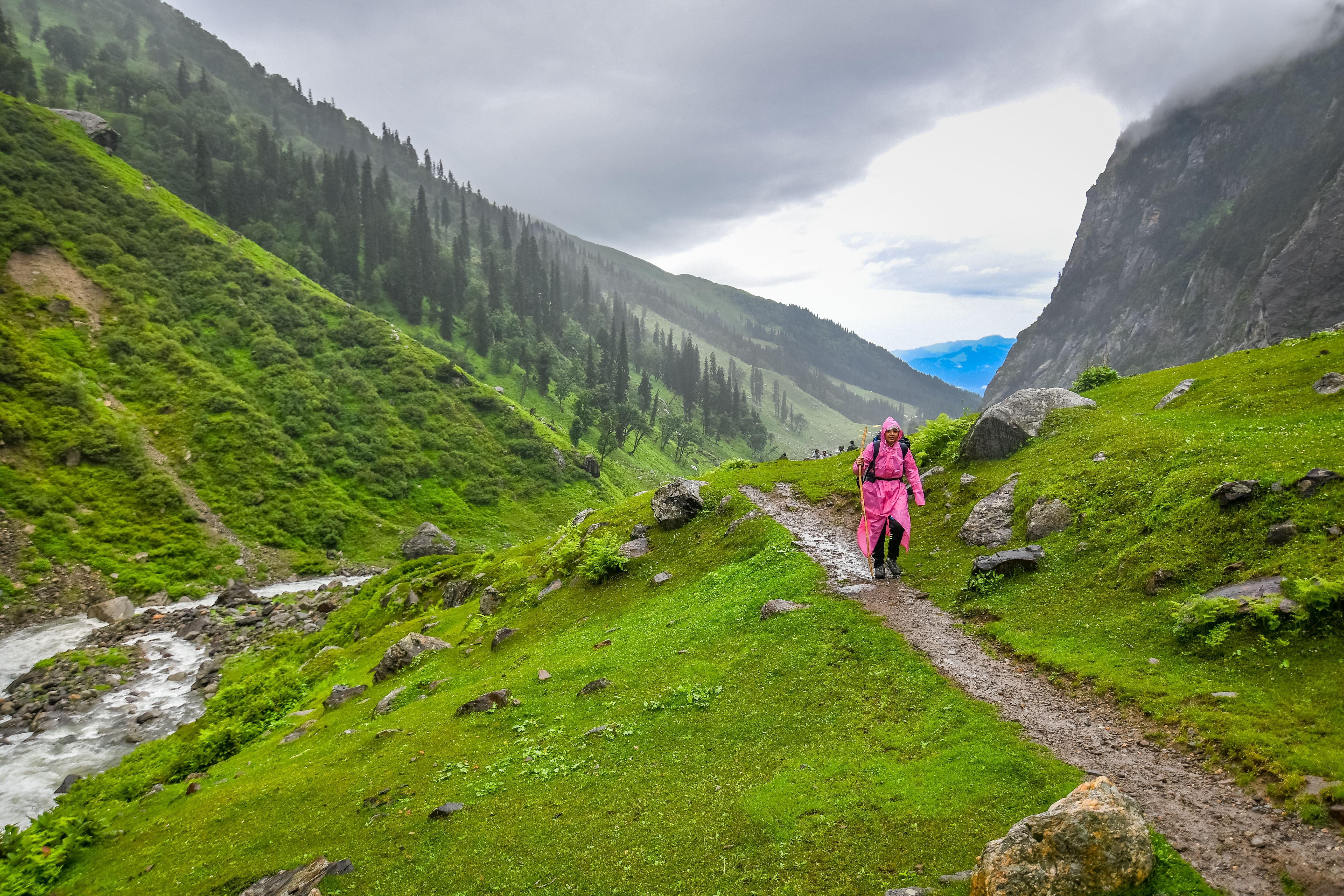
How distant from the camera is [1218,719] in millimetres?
9305

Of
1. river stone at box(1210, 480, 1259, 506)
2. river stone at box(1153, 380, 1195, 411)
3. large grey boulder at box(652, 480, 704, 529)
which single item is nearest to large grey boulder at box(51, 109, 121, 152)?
large grey boulder at box(652, 480, 704, 529)

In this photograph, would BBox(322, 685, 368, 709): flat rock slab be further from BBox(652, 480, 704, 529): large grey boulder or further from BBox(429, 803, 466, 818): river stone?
BBox(652, 480, 704, 529): large grey boulder

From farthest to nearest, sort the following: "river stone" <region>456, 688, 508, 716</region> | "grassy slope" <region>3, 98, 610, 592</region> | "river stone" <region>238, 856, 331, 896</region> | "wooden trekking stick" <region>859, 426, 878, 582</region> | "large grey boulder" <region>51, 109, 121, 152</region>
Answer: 1. "large grey boulder" <region>51, 109, 121, 152</region>
2. "grassy slope" <region>3, 98, 610, 592</region>
3. "wooden trekking stick" <region>859, 426, 878, 582</region>
4. "river stone" <region>456, 688, 508, 716</region>
5. "river stone" <region>238, 856, 331, 896</region>

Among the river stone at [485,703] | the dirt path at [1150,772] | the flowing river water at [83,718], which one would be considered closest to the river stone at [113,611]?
the flowing river water at [83,718]

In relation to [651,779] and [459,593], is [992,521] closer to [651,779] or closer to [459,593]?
[651,779]

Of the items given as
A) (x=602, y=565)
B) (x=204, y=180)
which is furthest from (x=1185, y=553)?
(x=204, y=180)

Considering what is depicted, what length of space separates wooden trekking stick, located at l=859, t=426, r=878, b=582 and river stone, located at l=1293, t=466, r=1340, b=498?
975cm

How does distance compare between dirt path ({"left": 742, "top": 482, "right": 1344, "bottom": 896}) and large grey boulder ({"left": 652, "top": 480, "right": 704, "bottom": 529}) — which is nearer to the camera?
dirt path ({"left": 742, "top": 482, "right": 1344, "bottom": 896})

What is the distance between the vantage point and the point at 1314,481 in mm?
13195

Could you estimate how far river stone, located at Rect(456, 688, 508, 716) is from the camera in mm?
17188

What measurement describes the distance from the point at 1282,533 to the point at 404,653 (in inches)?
1102

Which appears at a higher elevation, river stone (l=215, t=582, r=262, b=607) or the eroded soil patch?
the eroded soil patch

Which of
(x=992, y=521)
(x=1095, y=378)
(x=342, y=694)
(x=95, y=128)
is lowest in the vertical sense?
(x=342, y=694)

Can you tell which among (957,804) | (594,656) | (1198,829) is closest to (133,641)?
(594,656)
